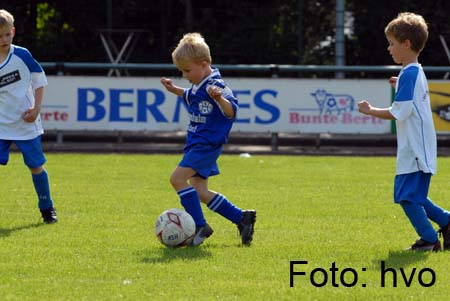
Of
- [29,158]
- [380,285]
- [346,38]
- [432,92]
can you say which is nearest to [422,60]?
[346,38]

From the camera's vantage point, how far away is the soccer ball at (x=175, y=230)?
8094mm

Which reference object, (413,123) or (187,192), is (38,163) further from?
(413,123)

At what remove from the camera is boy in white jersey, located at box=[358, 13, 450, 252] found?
777 centimetres

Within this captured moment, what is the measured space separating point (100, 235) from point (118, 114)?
351 inches

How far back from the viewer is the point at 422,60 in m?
20.6

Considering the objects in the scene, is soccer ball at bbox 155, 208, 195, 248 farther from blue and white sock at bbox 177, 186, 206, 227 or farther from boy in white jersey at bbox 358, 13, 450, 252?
boy in white jersey at bbox 358, 13, 450, 252

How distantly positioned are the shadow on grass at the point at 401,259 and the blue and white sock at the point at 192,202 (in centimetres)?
143

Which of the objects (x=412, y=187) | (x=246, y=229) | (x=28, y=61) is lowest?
(x=246, y=229)

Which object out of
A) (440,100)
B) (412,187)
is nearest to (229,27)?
(440,100)

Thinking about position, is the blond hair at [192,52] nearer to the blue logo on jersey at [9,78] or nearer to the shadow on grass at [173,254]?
the shadow on grass at [173,254]

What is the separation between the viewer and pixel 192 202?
831 centimetres

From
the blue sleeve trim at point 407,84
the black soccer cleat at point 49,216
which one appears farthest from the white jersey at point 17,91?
the blue sleeve trim at point 407,84

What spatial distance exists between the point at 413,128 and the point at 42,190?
11.2 feet

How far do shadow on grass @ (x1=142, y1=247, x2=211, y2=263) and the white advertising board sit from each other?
9414mm
